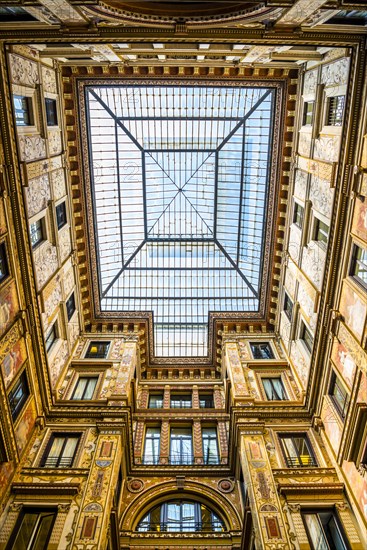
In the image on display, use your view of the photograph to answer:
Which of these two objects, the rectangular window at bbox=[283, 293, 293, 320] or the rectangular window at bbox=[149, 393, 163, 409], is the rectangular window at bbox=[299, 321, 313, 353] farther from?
the rectangular window at bbox=[149, 393, 163, 409]

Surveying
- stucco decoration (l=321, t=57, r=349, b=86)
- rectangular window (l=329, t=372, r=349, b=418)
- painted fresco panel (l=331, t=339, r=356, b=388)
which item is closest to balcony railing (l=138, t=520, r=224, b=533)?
rectangular window (l=329, t=372, r=349, b=418)

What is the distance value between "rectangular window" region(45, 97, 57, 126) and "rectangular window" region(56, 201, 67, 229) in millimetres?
4235

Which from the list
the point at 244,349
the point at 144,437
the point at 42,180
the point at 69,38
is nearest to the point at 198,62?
the point at 69,38

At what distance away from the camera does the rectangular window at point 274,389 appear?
75.0 feet

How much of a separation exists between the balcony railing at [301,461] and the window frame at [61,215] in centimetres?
1618

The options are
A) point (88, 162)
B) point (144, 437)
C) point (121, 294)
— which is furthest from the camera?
point (121, 294)

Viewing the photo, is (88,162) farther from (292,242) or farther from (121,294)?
(292,242)

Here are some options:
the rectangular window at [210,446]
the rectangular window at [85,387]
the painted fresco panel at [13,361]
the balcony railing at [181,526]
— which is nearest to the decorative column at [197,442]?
the rectangular window at [210,446]

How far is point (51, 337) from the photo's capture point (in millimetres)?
22453

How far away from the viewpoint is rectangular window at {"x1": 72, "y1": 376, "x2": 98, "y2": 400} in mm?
22719

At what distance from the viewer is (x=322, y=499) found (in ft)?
52.9

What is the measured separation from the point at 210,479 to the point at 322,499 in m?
6.31

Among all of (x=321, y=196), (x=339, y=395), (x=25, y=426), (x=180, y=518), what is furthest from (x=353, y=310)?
(x=25, y=426)

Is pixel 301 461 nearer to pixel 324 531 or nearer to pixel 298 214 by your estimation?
pixel 324 531
